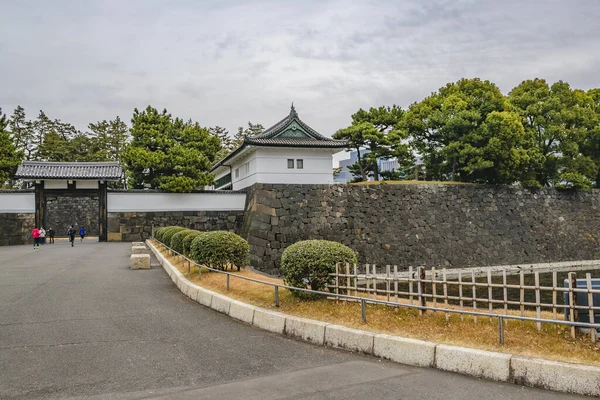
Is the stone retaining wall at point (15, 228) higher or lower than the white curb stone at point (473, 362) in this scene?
higher

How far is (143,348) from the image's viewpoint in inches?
244

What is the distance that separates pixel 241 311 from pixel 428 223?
20.8 meters

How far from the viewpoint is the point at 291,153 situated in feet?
82.9

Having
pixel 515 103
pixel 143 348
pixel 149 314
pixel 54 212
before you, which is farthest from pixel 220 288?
pixel 54 212

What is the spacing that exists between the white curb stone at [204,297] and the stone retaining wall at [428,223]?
526 inches

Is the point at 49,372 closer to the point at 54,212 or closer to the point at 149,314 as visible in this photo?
the point at 149,314

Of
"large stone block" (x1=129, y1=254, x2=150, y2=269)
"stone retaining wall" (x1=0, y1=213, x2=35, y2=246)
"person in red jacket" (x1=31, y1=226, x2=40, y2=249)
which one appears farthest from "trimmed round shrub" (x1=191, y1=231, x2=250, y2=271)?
"stone retaining wall" (x1=0, y1=213, x2=35, y2=246)

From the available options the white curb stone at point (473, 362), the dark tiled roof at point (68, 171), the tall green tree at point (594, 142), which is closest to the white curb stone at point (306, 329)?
the white curb stone at point (473, 362)

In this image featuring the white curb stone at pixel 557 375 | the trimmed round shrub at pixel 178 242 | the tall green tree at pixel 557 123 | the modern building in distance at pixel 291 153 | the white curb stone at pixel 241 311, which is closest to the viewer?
the white curb stone at pixel 557 375

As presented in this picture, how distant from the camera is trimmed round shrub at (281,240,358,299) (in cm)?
783

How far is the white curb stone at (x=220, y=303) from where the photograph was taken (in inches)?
328

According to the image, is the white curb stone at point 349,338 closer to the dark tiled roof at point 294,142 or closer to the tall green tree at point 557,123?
the dark tiled roof at point 294,142

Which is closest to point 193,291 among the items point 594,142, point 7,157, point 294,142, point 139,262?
point 139,262

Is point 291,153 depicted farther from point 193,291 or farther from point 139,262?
point 193,291
